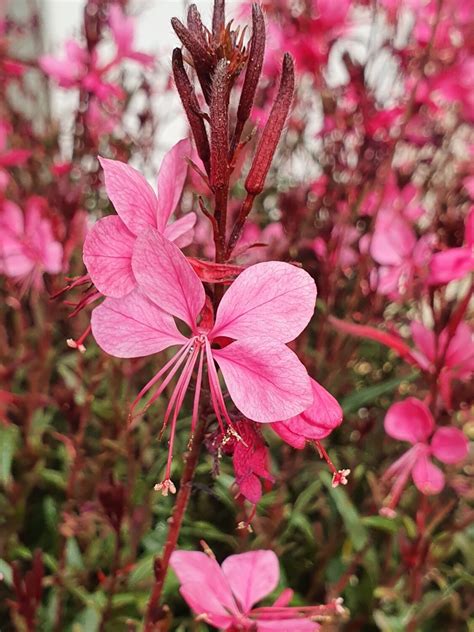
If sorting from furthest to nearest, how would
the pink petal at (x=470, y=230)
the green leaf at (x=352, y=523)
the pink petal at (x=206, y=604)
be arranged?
the green leaf at (x=352, y=523), the pink petal at (x=470, y=230), the pink petal at (x=206, y=604)

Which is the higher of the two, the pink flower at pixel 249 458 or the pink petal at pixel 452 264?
the pink petal at pixel 452 264

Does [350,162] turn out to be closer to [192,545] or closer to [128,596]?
[192,545]

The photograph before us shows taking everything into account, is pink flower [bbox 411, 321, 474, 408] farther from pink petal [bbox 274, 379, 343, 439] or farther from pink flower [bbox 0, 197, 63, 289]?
pink flower [bbox 0, 197, 63, 289]

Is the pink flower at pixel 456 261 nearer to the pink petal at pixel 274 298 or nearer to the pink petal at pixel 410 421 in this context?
the pink petal at pixel 410 421

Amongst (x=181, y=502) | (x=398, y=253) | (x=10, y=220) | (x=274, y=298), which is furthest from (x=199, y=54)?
(x=10, y=220)

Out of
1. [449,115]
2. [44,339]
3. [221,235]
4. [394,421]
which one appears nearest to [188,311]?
[221,235]

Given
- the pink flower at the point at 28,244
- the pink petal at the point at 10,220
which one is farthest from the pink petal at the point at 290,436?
the pink petal at the point at 10,220

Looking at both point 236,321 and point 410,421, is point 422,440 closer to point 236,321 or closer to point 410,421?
point 410,421

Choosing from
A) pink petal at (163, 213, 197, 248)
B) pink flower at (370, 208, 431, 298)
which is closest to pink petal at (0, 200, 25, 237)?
pink flower at (370, 208, 431, 298)
